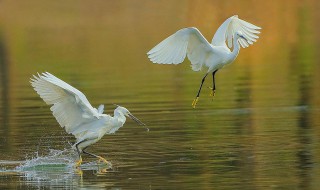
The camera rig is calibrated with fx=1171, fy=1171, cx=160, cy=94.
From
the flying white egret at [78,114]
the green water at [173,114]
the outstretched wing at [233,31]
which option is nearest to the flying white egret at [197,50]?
the outstretched wing at [233,31]

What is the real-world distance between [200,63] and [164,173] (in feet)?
14.7

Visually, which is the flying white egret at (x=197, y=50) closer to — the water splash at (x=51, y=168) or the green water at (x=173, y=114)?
the green water at (x=173, y=114)

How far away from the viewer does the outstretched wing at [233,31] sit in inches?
845

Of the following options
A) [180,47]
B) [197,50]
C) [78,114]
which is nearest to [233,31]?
[197,50]

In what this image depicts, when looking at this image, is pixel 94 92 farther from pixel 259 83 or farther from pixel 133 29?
pixel 133 29

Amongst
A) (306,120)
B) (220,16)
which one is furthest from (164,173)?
(220,16)

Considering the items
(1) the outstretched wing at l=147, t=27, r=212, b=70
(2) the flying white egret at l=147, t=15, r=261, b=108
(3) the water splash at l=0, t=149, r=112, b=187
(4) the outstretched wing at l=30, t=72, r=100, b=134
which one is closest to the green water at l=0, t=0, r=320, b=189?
(3) the water splash at l=0, t=149, r=112, b=187

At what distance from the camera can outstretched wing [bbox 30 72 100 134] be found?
18172 millimetres

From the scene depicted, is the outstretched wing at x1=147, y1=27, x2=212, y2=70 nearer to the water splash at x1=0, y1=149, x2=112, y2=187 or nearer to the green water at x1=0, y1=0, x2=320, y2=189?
the green water at x1=0, y1=0, x2=320, y2=189

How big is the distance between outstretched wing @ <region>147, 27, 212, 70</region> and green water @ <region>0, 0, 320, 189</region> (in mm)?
1446

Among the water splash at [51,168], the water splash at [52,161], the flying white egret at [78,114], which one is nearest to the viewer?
the water splash at [51,168]

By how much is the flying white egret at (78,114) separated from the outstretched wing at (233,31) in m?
3.37

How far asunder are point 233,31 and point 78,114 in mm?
4284

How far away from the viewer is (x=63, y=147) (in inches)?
829
